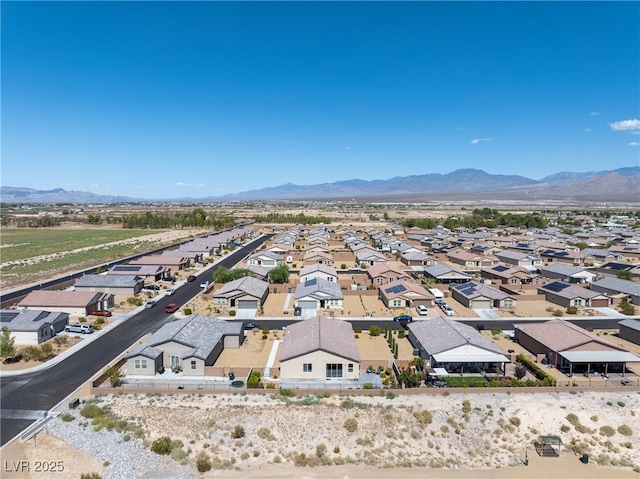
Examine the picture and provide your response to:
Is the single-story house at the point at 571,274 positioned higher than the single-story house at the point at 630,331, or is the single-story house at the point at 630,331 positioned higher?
the single-story house at the point at 571,274

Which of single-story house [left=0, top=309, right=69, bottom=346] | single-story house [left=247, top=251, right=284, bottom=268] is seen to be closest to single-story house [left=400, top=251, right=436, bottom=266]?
single-story house [left=247, top=251, right=284, bottom=268]

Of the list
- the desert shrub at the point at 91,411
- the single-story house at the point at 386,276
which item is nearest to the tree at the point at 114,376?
the desert shrub at the point at 91,411

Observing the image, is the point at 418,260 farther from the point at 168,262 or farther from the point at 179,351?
the point at 179,351

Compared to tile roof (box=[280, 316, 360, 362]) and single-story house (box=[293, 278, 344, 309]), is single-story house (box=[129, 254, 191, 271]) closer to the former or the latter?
single-story house (box=[293, 278, 344, 309])

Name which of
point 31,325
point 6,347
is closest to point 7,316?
point 31,325

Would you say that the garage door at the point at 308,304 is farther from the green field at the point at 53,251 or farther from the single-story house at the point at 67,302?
the green field at the point at 53,251

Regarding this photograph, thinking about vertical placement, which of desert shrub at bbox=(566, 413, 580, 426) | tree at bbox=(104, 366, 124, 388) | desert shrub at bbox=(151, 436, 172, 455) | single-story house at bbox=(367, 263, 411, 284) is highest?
single-story house at bbox=(367, 263, 411, 284)
